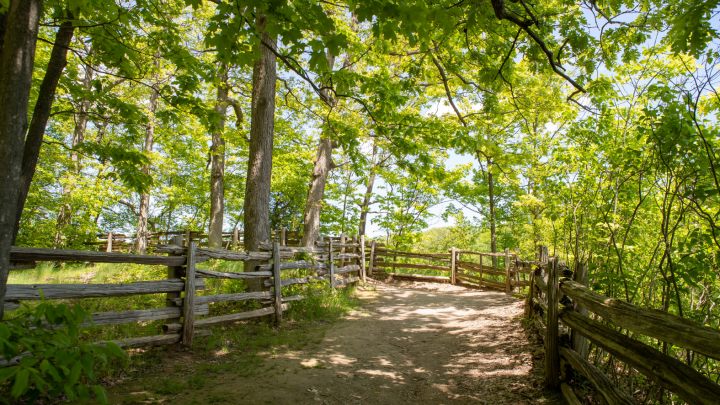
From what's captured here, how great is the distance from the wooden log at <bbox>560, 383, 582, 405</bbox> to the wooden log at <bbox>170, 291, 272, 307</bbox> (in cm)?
467

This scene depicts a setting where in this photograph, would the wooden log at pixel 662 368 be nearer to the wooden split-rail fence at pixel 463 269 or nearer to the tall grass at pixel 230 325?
the tall grass at pixel 230 325

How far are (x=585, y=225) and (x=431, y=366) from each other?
2.99 metres

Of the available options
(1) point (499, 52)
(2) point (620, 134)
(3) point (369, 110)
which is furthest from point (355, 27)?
(2) point (620, 134)

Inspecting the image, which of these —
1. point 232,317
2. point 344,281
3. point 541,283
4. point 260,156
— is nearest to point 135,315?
point 232,317

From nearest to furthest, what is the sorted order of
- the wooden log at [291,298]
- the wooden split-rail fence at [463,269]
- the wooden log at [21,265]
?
the wooden log at [21,265]
the wooden log at [291,298]
the wooden split-rail fence at [463,269]

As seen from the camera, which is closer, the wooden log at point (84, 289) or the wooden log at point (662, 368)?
the wooden log at point (662, 368)

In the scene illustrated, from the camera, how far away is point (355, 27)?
1202 cm

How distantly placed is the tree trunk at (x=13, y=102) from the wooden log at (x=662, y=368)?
170 inches

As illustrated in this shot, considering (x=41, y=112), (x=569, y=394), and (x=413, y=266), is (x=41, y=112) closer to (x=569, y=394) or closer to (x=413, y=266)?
(x=569, y=394)

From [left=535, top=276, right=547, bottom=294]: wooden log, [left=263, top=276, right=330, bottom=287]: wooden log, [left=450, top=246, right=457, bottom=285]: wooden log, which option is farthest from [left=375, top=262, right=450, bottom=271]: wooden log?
[left=535, top=276, right=547, bottom=294]: wooden log

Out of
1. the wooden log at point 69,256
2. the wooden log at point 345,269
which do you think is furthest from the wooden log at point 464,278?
the wooden log at point 69,256

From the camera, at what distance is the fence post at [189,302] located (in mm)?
4898

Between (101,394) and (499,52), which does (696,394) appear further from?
(499,52)

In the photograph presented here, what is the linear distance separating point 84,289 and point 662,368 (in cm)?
515
